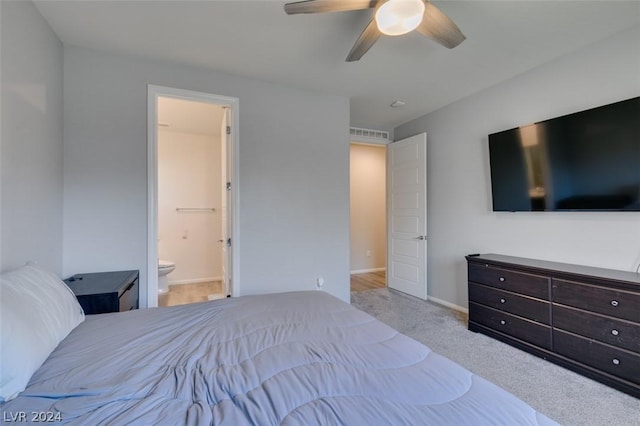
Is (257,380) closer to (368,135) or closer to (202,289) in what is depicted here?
(202,289)

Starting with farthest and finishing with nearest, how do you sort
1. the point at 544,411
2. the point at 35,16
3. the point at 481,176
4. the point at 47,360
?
the point at 481,176
the point at 35,16
the point at 544,411
the point at 47,360

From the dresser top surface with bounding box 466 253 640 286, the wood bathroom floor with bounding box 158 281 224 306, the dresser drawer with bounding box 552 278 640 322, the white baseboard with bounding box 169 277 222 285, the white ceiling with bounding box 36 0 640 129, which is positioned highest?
the white ceiling with bounding box 36 0 640 129

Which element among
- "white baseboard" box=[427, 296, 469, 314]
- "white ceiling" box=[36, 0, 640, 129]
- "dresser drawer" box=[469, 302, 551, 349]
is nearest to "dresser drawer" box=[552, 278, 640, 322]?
"dresser drawer" box=[469, 302, 551, 349]

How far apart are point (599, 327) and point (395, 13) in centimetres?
257

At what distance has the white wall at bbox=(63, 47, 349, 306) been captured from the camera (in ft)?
8.00

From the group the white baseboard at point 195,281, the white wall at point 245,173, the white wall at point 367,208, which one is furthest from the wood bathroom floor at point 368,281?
the white baseboard at point 195,281

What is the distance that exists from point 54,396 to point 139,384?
247 millimetres

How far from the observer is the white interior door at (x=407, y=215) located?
3.99 meters

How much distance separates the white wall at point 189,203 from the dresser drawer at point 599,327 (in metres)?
4.84

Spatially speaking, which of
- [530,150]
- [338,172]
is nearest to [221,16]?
[338,172]

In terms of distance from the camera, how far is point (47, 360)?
43.0 inches

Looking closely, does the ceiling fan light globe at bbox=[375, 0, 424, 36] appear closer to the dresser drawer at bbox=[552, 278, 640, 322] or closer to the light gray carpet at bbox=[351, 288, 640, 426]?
the dresser drawer at bbox=[552, 278, 640, 322]

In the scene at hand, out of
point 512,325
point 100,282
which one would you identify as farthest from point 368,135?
point 100,282

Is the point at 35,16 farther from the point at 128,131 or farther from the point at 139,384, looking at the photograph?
the point at 139,384
